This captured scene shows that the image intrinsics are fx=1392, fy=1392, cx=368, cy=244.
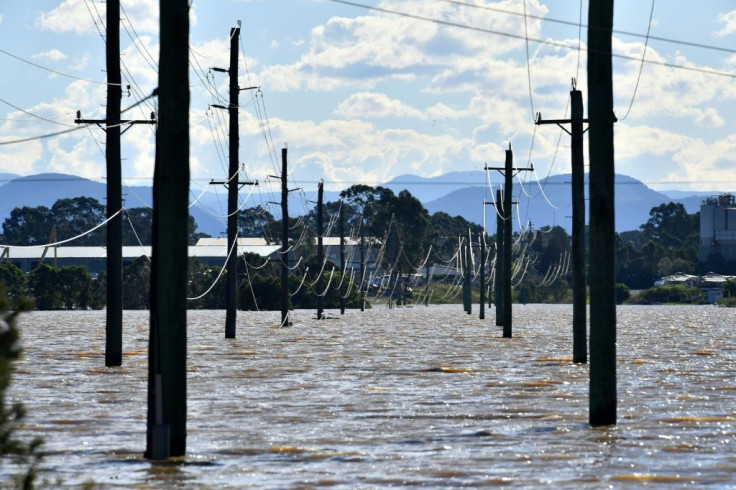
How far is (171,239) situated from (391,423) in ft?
15.9

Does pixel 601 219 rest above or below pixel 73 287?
below

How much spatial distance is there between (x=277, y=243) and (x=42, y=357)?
14501cm

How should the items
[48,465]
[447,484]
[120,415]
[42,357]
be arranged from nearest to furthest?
1. [447,484]
2. [48,465]
3. [120,415]
4. [42,357]

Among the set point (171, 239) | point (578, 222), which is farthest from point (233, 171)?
point (171, 239)

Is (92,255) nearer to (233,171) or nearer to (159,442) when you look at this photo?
(233,171)

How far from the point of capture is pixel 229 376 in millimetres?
28828

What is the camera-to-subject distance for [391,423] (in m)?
18.9

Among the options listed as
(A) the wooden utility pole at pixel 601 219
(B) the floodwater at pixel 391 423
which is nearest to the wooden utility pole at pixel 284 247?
(B) the floodwater at pixel 391 423

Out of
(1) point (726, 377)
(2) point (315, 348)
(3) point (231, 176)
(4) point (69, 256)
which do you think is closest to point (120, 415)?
(1) point (726, 377)

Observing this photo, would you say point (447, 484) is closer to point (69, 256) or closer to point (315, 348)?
point (315, 348)

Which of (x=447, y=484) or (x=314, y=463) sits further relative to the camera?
(x=314, y=463)

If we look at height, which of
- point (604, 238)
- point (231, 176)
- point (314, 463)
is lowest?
point (314, 463)

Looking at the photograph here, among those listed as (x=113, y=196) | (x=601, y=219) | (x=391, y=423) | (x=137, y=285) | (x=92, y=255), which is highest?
(x=92, y=255)

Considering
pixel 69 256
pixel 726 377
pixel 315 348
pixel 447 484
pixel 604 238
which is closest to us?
pixel 447 484
